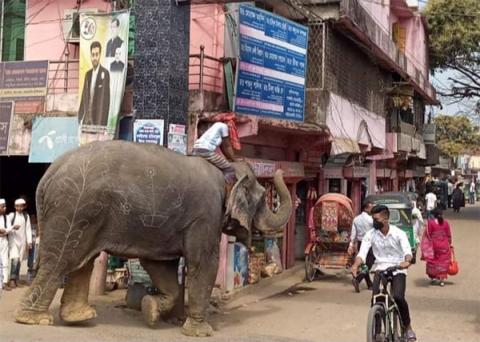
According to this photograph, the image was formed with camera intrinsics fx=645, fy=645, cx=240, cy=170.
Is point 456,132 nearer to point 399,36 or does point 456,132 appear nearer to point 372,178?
point 399,36

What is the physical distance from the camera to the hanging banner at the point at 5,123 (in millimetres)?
12281

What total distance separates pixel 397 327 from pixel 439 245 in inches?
229

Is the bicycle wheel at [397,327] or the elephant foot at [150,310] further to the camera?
the elephant foot at [150,310]

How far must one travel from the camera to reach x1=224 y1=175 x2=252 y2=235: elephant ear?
809 cm

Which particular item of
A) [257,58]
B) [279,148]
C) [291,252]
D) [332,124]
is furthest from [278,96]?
[291,252]

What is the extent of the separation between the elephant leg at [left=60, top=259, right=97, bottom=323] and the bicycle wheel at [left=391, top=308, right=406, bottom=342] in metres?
3.51

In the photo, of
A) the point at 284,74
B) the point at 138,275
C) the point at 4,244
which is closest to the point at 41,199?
the point at 138,275

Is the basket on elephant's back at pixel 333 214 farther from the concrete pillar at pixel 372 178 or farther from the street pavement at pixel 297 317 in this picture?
the concrete pillar at pixel 372 178

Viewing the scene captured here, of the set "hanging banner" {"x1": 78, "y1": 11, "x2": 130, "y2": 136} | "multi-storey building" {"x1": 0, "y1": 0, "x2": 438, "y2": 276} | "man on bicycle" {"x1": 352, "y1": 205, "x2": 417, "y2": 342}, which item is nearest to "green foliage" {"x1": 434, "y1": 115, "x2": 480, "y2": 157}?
"multi-storey building" {"x1": 0, "y1": 0, "x2": 438, "y2": 276}

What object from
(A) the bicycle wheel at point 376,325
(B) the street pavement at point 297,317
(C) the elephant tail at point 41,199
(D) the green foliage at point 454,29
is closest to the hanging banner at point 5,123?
(B) the street pavement at point 297,317

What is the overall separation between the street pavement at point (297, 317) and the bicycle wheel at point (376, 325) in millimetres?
1513

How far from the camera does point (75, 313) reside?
764cm

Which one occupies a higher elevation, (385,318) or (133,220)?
(133,220)

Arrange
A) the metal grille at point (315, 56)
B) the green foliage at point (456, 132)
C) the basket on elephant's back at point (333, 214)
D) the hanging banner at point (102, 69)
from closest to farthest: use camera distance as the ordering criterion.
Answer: the hanging banner at point (102, 69), the basket on elephant's back at point (333, 214), the metal grille at point (315, 56), the green foliage at point (456, 132)
